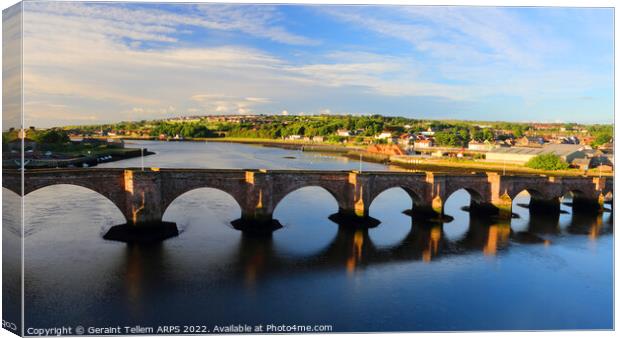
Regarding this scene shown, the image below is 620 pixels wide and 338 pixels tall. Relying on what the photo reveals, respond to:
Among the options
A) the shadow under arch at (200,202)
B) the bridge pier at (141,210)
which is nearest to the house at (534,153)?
the shadow under arch at (200,202)

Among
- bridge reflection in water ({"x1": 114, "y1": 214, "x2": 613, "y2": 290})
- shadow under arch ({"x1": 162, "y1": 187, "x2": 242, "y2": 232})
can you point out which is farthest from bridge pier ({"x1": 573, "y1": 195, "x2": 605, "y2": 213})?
shadow under arch ({"x1": 162, "y1": 187, "x2": 242, "y2": 232})

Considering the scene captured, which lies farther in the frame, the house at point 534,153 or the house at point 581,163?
the house at point 534,153

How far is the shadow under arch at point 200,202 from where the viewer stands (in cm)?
3416

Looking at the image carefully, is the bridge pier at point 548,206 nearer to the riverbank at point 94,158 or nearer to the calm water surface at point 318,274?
the calm water surface at point 318,274

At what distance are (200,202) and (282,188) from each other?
35.9ft

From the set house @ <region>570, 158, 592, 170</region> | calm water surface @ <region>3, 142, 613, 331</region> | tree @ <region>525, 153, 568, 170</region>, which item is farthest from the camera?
tree @ <region>525, 153, 568, 170</region>

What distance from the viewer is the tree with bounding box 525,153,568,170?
61.2m

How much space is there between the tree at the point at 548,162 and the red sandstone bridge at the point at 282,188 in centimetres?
1826

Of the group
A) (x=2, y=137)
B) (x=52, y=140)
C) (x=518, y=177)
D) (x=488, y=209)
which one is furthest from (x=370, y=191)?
(x=52, y=140)

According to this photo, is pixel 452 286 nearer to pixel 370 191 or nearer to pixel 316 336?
pixel 316 336

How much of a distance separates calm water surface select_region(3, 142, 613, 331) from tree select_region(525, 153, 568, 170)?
2783cm

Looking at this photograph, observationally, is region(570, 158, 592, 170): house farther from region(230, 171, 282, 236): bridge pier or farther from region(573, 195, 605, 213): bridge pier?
region(230, 171, 282, 236): bridge pier

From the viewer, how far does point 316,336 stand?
15492 mm

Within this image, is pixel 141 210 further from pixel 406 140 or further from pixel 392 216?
pixel 406 140
